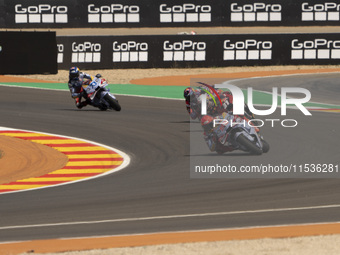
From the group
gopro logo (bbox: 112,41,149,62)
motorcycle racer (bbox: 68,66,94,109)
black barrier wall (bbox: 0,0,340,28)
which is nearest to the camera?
motorcycle racer (bbox: 68,66,94,109)

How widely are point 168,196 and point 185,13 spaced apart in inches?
1169

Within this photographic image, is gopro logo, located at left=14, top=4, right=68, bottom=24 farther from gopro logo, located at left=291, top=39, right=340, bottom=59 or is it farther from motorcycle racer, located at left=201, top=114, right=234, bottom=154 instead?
motorcycle racer, located at left=201, top=114, right=234, bottom=154

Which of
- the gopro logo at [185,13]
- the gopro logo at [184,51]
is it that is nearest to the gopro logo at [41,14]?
the gopro logo at [185,13]

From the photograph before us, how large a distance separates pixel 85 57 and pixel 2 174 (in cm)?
1986

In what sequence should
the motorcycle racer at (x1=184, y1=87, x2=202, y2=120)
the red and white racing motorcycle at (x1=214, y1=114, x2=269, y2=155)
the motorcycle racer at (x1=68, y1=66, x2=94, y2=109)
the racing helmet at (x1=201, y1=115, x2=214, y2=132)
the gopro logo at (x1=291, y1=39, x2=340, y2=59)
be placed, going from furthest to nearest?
1. the gopro logo at (x1=291, y1=39, x2=340, y2=59)
2. the motorcycle racer at (x1=68, y1=66, x2=94, y2=109)
3. the motorcycle racer at (x1=184, y1=87, x2=202, y2=120)
4. the racing helmet at (x1=201, y1=115, x2=214, y2=132)
5. the red and white racing motorcycle at (x1=214, y1=114, x2=269, y2=155)

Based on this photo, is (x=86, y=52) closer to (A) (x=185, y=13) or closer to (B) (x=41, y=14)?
(B) (x=41, y=14)

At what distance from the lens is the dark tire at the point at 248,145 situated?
16.0m

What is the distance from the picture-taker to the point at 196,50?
1417 inches

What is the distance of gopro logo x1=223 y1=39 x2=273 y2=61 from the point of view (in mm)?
36156

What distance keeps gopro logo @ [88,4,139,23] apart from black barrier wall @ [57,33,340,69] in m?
6.15

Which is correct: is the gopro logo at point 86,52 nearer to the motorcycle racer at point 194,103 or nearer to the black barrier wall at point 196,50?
the black barrier wall at point 196,50

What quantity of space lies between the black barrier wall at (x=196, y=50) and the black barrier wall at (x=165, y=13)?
501 cm

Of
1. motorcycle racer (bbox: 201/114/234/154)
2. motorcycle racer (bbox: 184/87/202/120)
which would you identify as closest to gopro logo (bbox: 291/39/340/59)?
motorcycle racer (bbox: 184/87/202/120)

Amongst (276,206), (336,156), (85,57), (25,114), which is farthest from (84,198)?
(85,57)
